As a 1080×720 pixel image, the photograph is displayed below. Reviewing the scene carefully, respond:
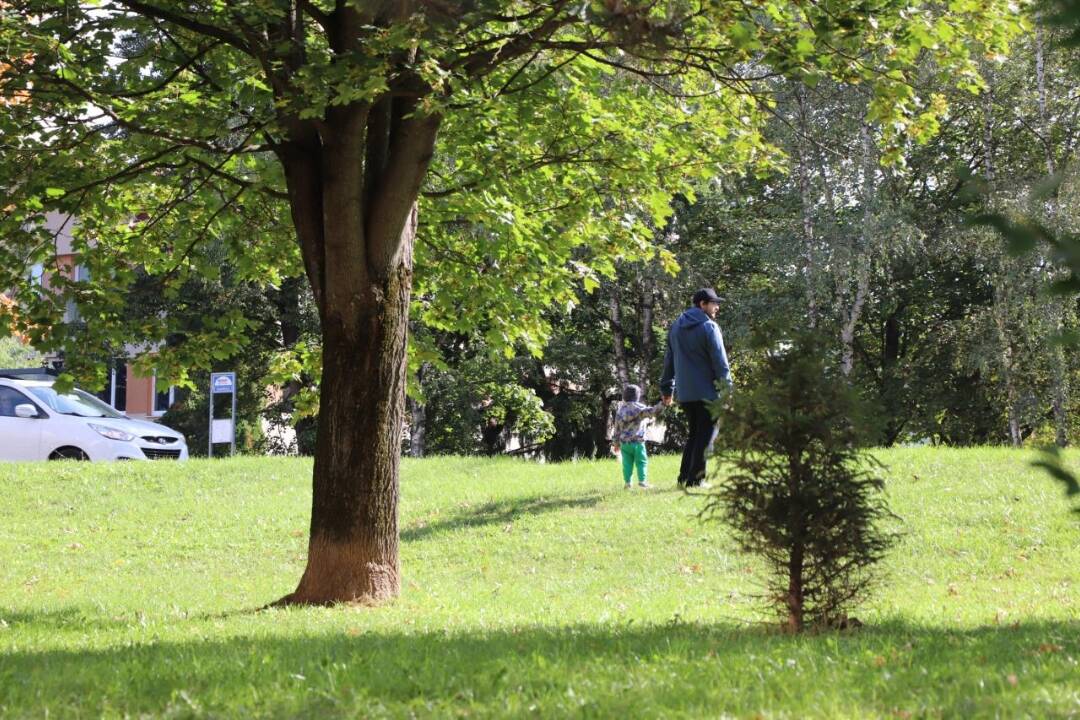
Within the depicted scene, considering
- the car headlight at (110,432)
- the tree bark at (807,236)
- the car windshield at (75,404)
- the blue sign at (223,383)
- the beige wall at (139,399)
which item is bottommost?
the car headlight at (110,432)

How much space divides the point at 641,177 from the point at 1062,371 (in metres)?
21.2

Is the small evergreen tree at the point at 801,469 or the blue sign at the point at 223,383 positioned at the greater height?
the blue sign at the point at 223,383

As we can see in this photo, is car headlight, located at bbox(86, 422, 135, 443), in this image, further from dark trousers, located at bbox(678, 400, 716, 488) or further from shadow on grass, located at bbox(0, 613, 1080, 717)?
shadow on grass, located at bbox(0, 613, 1080, 717)

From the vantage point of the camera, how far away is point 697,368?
44.7ft

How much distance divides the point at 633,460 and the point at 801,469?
8536 mm

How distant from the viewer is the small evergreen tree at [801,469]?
259 inches

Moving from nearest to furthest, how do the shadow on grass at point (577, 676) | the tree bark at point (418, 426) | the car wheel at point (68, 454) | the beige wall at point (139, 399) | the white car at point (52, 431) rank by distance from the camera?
1. the shadow on grass at point (577, 676)
2. the white car at point (52, 431)
3. the car wheel at point (68, 454)
4. the tree bark at point (418, 426)
5. the beige wall at point (139, 399)

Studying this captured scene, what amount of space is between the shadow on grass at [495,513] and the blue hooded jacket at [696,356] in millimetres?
1922

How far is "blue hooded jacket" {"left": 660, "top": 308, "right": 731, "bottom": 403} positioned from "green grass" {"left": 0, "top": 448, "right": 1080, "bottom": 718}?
1273mm

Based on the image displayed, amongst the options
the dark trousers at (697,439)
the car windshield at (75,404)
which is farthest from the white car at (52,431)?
the dark trousers at (697,439)

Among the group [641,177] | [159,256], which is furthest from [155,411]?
[641,177]

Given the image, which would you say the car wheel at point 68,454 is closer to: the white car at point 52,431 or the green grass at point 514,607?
the white car at point 52,431

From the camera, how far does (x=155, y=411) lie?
179ft

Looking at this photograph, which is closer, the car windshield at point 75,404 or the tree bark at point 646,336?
the car windshield at point 75,404
